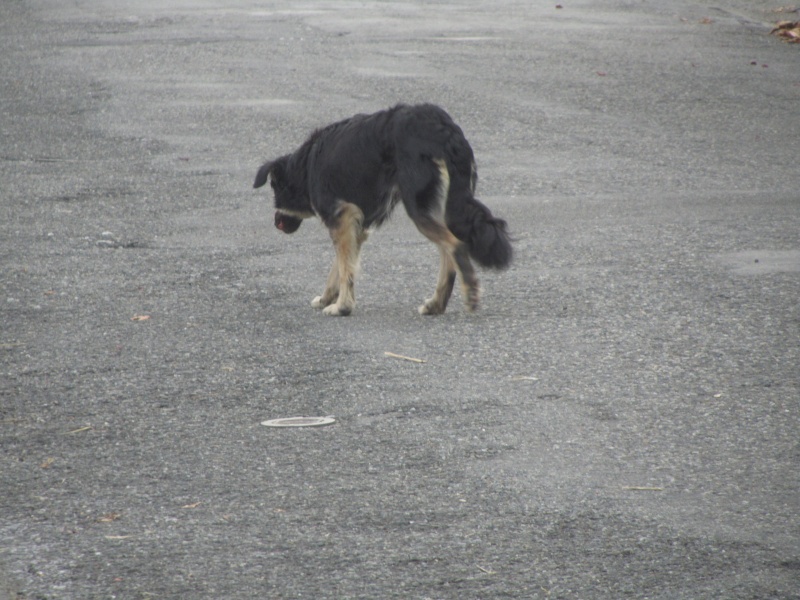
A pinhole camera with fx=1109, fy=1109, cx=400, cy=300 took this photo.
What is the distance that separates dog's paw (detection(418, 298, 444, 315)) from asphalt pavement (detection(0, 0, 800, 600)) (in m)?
0.08

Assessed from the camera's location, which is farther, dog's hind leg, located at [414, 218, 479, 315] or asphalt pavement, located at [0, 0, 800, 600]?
dog's hind leg, located at [414, 218, 479, 315]

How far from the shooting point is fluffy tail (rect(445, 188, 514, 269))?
20.6 feet

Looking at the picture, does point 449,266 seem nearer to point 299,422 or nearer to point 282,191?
point 282,191

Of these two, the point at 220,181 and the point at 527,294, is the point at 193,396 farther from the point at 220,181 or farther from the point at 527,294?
the point at 220,181

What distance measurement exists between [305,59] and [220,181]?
246 inches

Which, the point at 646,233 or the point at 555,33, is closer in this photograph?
the point at 646,233

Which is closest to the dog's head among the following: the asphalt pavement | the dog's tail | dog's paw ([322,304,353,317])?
the asphalt pavement

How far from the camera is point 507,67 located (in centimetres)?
1476

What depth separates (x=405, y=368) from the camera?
18.2ft

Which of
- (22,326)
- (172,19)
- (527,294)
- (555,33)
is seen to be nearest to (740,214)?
(527,294)

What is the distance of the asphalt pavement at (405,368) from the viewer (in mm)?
3766

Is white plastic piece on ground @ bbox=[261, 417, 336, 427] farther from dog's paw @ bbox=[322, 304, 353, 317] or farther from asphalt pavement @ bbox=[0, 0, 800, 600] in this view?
dog's paw @ bbox=[322, 304, 353, 317]

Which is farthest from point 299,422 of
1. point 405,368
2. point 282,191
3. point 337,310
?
point 282,191

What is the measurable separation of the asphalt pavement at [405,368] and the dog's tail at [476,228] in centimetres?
36
